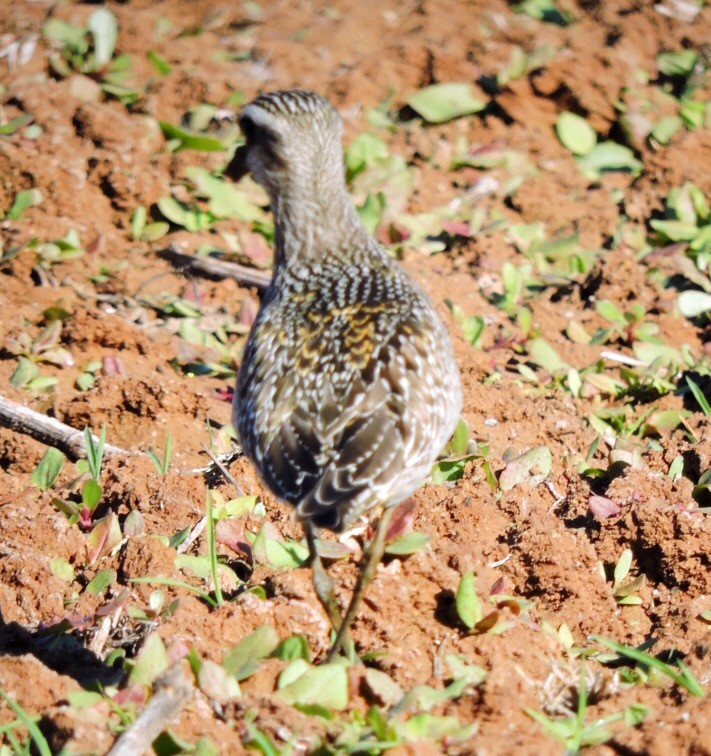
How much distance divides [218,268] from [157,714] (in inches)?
174

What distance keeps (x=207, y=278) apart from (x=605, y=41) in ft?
14.7

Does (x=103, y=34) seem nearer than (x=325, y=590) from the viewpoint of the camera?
No

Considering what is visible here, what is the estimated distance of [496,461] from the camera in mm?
6297

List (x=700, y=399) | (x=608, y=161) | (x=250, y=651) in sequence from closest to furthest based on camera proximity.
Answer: (x=250, y=651)
(x=700, y=399)
(x=608, y=161)

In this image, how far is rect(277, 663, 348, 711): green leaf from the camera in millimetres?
4465

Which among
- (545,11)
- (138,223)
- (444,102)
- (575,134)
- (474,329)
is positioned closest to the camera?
(474,329)

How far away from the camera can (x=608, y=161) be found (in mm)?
9547

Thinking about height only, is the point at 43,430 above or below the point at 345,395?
below

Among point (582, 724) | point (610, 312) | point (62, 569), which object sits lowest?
point (610, 312)

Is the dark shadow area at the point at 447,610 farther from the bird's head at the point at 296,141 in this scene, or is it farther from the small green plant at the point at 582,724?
the bird's head at the point at 296,141

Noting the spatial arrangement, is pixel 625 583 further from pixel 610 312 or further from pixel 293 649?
pixel 610 312

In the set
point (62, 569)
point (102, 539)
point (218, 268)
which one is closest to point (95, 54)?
point (218, 268)

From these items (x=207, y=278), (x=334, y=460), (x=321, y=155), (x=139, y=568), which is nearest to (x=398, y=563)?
(x=334, y=460)

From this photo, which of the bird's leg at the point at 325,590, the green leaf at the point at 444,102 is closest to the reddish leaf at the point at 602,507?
the bird's leg at the point at 325,590
